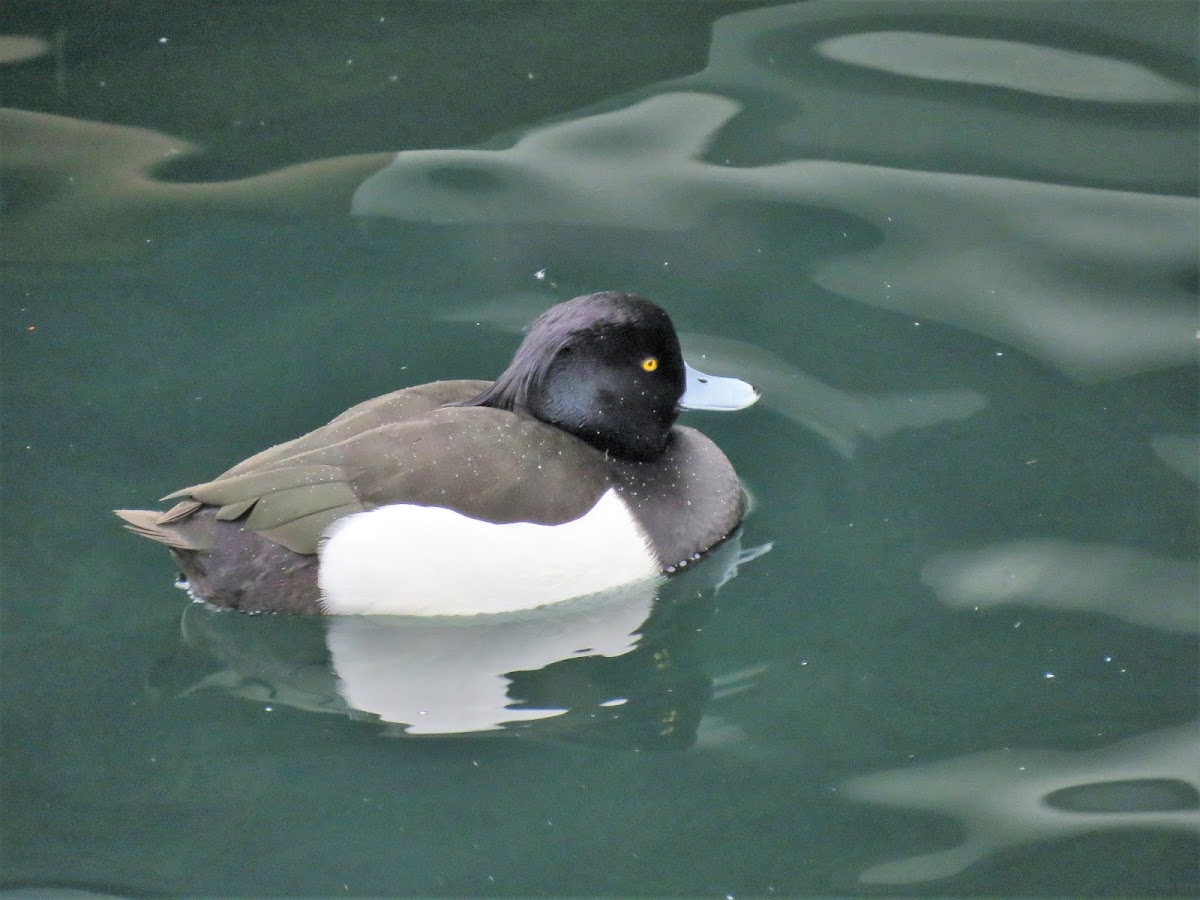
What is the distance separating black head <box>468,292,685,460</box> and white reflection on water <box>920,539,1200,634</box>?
1.05m

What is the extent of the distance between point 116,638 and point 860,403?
2.74m

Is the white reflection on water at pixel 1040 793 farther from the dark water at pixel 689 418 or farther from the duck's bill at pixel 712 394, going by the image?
the duck's bill at pixel 712 394

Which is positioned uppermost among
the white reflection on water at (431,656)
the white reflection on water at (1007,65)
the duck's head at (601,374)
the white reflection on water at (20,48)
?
the white reflection on water at (1007,65)

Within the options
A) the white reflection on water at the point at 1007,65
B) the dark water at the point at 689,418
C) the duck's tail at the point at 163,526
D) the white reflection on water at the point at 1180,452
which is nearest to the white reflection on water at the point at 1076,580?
the dark water at the point at 689,418

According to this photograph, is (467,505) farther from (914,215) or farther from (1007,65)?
(1007,65)

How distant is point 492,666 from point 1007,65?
465 centimetres

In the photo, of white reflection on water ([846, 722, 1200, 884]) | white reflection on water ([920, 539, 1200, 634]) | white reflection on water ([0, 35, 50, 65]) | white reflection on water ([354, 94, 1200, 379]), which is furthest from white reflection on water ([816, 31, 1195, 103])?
white reflection on water ([846, 722, 1200, 884])

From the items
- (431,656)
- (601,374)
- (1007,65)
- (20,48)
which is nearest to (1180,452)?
(601,374)

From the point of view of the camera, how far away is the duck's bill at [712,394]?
5285 mm

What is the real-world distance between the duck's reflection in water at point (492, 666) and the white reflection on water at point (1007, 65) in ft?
→ 12.6

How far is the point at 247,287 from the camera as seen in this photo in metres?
6.54

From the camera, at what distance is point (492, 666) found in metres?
4.61

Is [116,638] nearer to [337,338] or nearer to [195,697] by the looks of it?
[195,697]

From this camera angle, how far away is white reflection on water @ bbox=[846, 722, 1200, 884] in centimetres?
396
